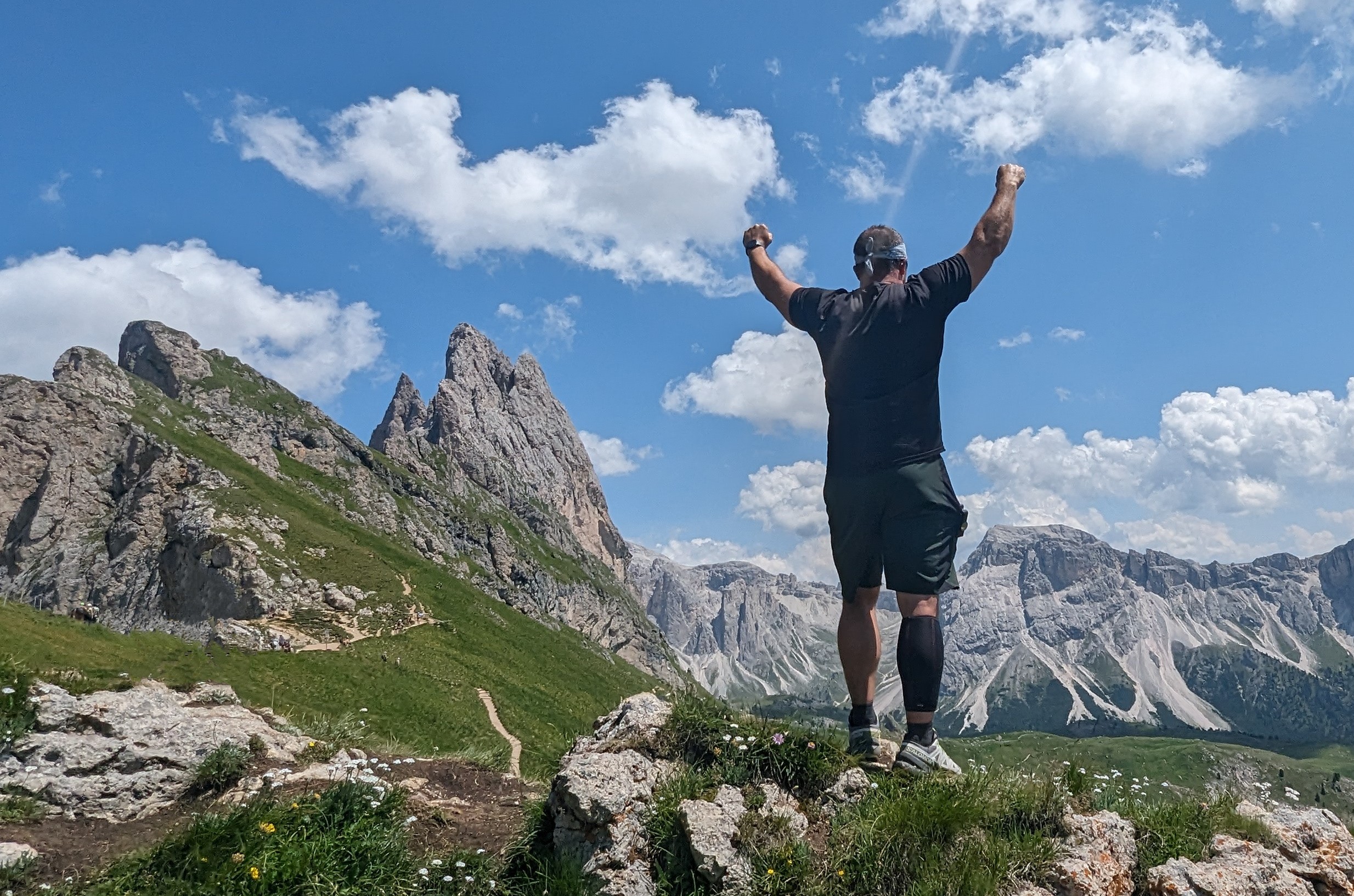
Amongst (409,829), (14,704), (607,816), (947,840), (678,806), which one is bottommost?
(14,704)

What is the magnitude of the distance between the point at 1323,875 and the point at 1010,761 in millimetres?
2074

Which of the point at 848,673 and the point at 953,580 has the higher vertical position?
the point at 953,580

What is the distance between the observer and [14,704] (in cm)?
806

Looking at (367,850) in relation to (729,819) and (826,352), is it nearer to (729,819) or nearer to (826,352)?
(729,819)

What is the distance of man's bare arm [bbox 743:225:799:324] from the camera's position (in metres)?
7.66

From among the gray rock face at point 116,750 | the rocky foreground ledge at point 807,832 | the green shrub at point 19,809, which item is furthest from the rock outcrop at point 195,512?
the rocky foreground ledge at point 807,832

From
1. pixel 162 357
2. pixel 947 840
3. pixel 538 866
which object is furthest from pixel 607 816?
pixel 162 357

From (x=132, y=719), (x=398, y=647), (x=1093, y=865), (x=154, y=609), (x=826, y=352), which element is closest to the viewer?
(x=1093, y=865)

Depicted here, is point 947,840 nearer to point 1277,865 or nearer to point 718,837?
point 718,837

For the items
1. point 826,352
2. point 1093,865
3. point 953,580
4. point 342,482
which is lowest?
point 1093,865

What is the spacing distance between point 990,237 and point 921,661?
3762 millimetres

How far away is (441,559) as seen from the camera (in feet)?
387

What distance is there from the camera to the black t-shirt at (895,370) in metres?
6.68

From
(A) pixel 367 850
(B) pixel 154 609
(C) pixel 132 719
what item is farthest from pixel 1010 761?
(B) pixel 154 609
